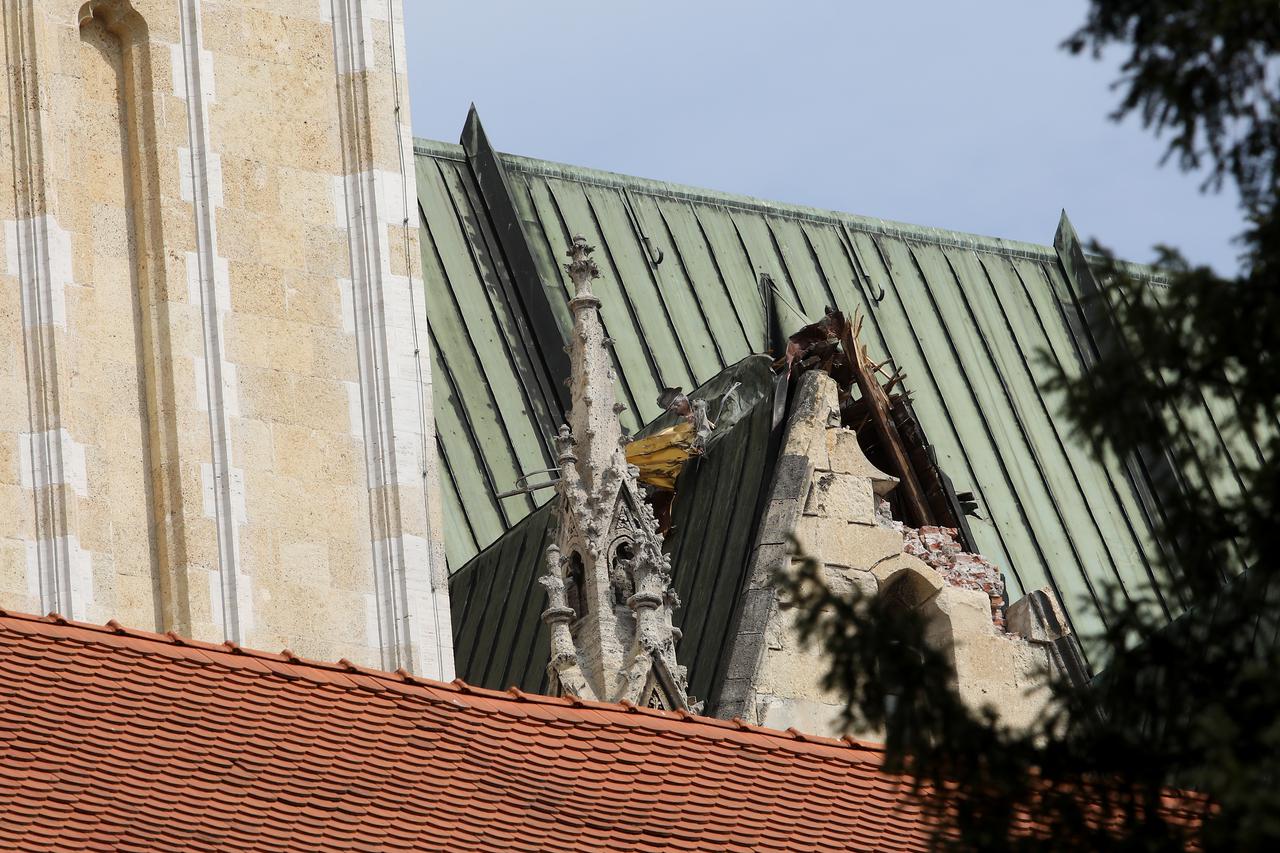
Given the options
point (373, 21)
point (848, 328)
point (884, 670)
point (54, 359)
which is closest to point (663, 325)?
point (848, 328)

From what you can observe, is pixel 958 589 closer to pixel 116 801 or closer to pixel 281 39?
pixel 281 39

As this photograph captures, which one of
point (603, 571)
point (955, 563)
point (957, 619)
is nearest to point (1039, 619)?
point (957, 619)

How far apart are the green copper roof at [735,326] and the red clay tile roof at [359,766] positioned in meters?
10.7

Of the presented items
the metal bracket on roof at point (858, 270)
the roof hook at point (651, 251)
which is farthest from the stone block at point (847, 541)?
the metal bracket on roof at point (858, 270)

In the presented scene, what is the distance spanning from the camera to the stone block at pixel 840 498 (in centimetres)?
1873

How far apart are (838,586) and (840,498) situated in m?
0.87

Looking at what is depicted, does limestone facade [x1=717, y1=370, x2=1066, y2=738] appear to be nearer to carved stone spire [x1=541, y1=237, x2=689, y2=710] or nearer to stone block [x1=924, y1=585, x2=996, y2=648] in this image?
stone block [x1=924, y1=585, x2=996, y2=648]

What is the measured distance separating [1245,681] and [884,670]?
75 centimetres

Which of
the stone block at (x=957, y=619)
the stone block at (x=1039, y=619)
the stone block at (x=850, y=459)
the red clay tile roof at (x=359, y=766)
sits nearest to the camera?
the red clay tile roof at (x=359, y=766)

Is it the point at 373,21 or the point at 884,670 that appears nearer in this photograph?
the point at 884,670

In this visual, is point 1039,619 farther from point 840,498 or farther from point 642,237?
point 642,237

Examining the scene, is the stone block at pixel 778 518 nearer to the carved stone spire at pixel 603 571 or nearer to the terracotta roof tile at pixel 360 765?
the carved stone spire at pixel 603 571

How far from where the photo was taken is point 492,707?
1216cm

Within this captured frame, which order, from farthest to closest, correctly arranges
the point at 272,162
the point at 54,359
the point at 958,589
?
the point at 958,589 → the point at 272,162 → the point at 54,359
